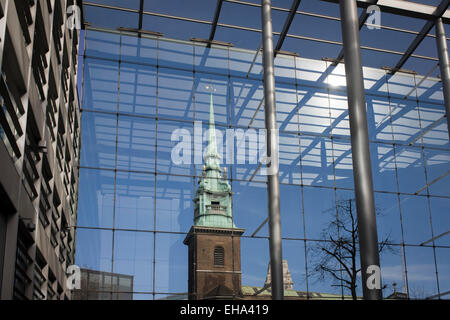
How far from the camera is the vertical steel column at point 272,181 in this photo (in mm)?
14781

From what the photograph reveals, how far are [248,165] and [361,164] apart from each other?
1189 centimetres

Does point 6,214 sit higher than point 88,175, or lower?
lower

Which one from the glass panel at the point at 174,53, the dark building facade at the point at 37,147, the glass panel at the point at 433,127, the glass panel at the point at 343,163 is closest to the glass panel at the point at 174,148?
the glass panel at the point at 174,53

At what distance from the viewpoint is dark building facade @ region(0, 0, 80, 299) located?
10.7m

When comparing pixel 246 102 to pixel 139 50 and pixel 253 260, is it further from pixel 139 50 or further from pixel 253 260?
pixel 253 260

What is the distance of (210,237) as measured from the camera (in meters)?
24.1

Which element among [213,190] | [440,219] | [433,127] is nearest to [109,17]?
[213,190]

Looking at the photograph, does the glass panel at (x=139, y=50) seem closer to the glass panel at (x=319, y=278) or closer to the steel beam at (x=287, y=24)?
the steel beam at (x=287, y=24)
